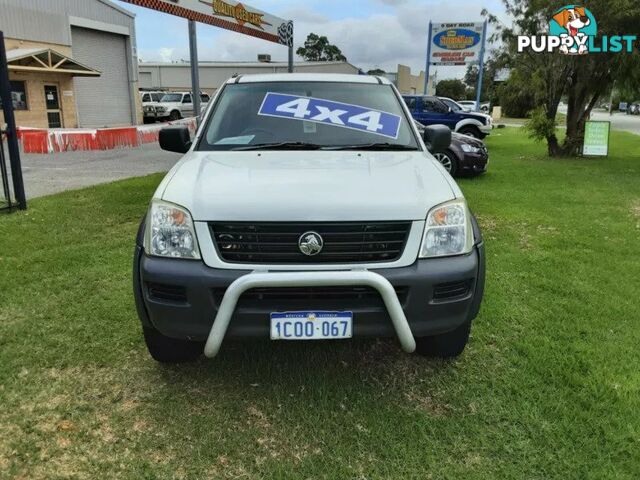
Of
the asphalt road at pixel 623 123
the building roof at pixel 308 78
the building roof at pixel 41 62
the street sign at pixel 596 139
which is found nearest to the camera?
the building roof at pixel 308 78

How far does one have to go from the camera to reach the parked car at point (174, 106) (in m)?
29.5

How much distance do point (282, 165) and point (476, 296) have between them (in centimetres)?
126

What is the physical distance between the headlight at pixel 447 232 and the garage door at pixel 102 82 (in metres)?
25.6

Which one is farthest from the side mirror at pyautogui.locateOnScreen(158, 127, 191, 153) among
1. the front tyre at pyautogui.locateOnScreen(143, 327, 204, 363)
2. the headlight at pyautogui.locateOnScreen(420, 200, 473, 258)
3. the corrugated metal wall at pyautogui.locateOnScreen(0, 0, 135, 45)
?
the corrugated metal wall at pyautogui.locateOnScreen(0, 0, 135, 45)

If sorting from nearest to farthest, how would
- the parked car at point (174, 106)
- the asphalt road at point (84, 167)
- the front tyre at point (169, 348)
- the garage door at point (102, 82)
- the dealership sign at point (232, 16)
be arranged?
the front tyre at point (169, 348) < the asphalt road at point (84, 167) < the dealership sign at point (232, 16) < the garage door at point (102, 82) < the parked car at point (174, 106)

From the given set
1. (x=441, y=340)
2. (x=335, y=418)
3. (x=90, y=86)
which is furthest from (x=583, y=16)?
(x=90, y=86)

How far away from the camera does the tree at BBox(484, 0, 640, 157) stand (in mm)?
12156

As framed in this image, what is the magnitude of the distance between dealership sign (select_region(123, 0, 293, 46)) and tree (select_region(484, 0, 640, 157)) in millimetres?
7267

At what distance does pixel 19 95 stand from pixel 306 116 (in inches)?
846

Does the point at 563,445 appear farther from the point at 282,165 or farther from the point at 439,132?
the point at 439,132

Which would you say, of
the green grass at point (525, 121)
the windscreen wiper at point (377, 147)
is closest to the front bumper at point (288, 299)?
the windscreen wiper at point (377, 147)

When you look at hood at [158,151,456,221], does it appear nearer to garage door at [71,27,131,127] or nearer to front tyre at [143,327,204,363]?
front tyre at [143,327,204,363]

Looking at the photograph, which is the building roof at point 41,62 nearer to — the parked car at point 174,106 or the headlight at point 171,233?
the parked car at point 174,106

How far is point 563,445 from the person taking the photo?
2494 mm
